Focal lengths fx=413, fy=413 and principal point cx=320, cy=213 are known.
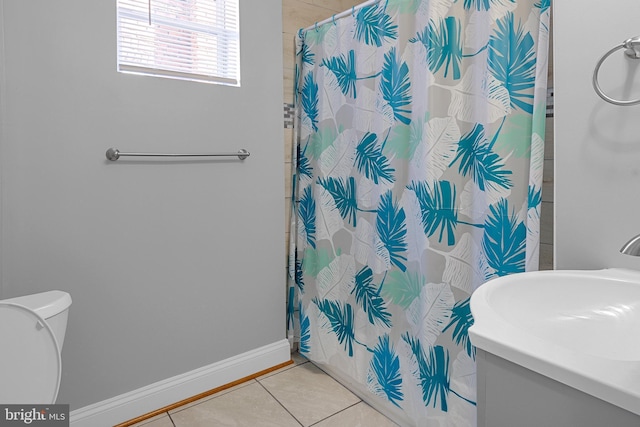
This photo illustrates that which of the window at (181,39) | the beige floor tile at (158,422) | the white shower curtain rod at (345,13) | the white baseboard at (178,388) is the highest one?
the white shower curtain rod at (345,13)

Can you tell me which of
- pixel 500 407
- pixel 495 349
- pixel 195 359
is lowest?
pixel 195 359

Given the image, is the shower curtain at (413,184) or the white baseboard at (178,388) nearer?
the shower curtain at (413,184)

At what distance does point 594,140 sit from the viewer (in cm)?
110

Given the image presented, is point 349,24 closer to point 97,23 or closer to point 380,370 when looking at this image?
point 97,23

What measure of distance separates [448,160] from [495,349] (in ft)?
2.91

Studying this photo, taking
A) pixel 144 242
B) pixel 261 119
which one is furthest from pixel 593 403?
pixel 261 119

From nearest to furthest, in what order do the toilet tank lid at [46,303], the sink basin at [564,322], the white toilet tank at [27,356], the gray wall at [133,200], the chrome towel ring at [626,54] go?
the sink basin at [564,322] < the chrome towel ring at [626,54] < the white toilet tank at [27,356] < the toilet tank lid at [46,303] < the gray wall at [133,200]

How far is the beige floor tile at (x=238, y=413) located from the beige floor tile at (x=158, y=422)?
0.08 feet

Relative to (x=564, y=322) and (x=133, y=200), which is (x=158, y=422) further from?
(x=564, y=322)

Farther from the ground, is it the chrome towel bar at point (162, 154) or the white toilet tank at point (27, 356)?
the chrome towel bar at point (162, 154)

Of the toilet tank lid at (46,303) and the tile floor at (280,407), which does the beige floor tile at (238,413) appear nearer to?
the tile floor at (280,407)

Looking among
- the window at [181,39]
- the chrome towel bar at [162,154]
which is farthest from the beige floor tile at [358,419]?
the window at [181,39]

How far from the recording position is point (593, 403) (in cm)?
60

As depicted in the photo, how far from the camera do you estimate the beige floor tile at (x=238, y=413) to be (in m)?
1.77
